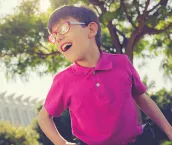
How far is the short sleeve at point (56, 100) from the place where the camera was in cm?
180

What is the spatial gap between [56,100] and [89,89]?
0.16 meters

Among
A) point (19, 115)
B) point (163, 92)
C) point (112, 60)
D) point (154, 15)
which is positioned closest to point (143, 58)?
point (154, 15)

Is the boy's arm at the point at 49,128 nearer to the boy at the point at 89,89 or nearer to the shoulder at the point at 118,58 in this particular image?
the boy at the point at 89,89

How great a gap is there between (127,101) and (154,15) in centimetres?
733

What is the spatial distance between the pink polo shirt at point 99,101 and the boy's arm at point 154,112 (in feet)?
0.38

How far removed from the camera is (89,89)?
1732 mm

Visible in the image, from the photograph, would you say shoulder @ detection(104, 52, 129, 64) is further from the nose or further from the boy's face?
the nose

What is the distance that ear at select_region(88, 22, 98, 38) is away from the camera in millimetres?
1827

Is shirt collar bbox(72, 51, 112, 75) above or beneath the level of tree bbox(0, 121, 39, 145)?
above

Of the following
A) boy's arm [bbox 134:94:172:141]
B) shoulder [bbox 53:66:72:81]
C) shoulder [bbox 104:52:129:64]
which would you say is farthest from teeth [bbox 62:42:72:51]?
boy's arm [bbox 134:94:172:141]

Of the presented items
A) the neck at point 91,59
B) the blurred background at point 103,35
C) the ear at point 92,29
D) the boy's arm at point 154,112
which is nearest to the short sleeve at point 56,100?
the neck at point 91,59

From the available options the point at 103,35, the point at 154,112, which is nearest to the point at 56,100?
the point at 154,112

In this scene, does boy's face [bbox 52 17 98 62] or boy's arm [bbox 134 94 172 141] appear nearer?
boy's face [bbox 52 17 98 62]

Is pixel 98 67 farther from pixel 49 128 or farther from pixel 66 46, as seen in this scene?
pixel 49 128
